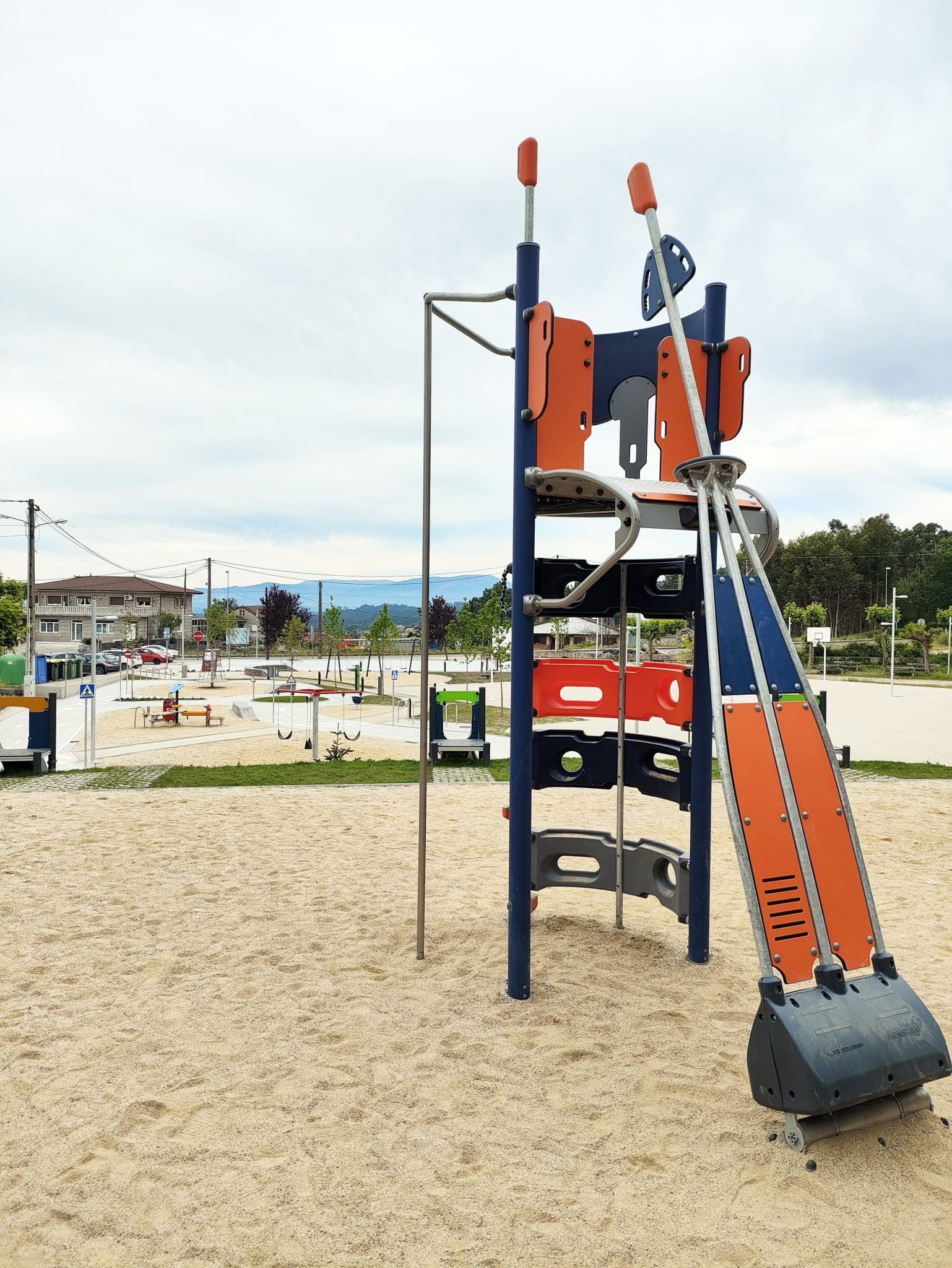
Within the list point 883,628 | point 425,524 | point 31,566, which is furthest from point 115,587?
point 425,524

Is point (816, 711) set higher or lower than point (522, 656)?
lower

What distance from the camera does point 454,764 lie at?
10742mm

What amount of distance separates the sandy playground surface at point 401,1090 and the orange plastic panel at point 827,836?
1.98ft

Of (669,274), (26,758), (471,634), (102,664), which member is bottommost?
(26,758)

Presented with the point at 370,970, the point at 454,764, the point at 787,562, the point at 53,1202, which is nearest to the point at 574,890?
the point at 370,970

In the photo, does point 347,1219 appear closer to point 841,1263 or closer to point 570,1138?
point 570,1138

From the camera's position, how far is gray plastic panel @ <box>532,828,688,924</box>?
411 centimetres

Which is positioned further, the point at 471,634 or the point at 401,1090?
the point at 471,634

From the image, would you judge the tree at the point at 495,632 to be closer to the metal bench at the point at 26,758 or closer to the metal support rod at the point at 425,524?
the metal bench at the point at 26,758

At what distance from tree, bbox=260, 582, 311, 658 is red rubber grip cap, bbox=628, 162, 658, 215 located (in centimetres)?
5416

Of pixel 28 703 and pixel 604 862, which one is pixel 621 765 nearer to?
pixel 604 862

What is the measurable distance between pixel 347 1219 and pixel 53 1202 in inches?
33.3

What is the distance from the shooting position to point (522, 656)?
3.48 metres

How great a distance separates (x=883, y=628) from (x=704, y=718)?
4928 cm
